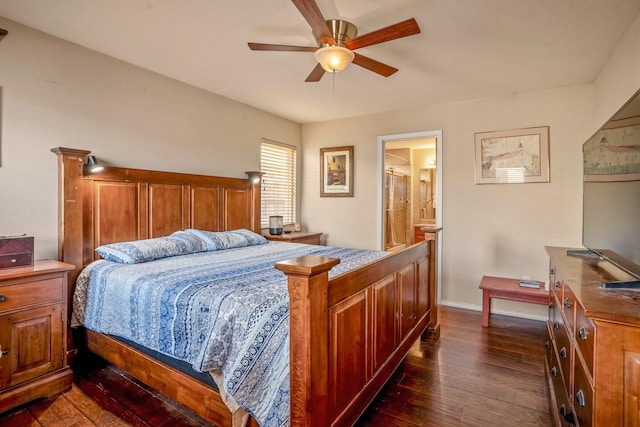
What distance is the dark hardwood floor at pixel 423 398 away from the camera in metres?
1.93

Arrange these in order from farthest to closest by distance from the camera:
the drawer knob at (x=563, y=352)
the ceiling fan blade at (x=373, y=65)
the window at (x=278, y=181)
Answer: the window at (x=278, y=181) < the ceiling fan blade at (x=373, y=65) < the drawer knob at (x=563, y=352)

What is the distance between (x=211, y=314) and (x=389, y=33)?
1.89m

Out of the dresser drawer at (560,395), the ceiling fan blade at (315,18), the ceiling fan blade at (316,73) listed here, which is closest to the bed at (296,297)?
the dresser drawer at (560,395)

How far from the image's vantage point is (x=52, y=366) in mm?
2211

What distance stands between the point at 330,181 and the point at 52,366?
377cm

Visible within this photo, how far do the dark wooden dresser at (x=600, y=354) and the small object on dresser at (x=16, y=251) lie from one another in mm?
3070

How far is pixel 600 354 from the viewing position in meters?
1.08

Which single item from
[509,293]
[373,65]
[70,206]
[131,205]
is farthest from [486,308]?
[70,206]

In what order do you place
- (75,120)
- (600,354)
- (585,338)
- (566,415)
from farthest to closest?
(75,120), (566,415), (585,338), (600,354)

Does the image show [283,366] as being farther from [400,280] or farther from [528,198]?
[528,198]

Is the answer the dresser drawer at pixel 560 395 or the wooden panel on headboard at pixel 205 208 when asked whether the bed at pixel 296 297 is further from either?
the dresser drawer at pixel 560 395

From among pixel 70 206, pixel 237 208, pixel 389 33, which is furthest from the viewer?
pixel 237 208

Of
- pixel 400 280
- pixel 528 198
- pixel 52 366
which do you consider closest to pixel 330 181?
pixel 528 198

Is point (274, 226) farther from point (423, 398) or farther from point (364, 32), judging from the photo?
point (423, 398)
